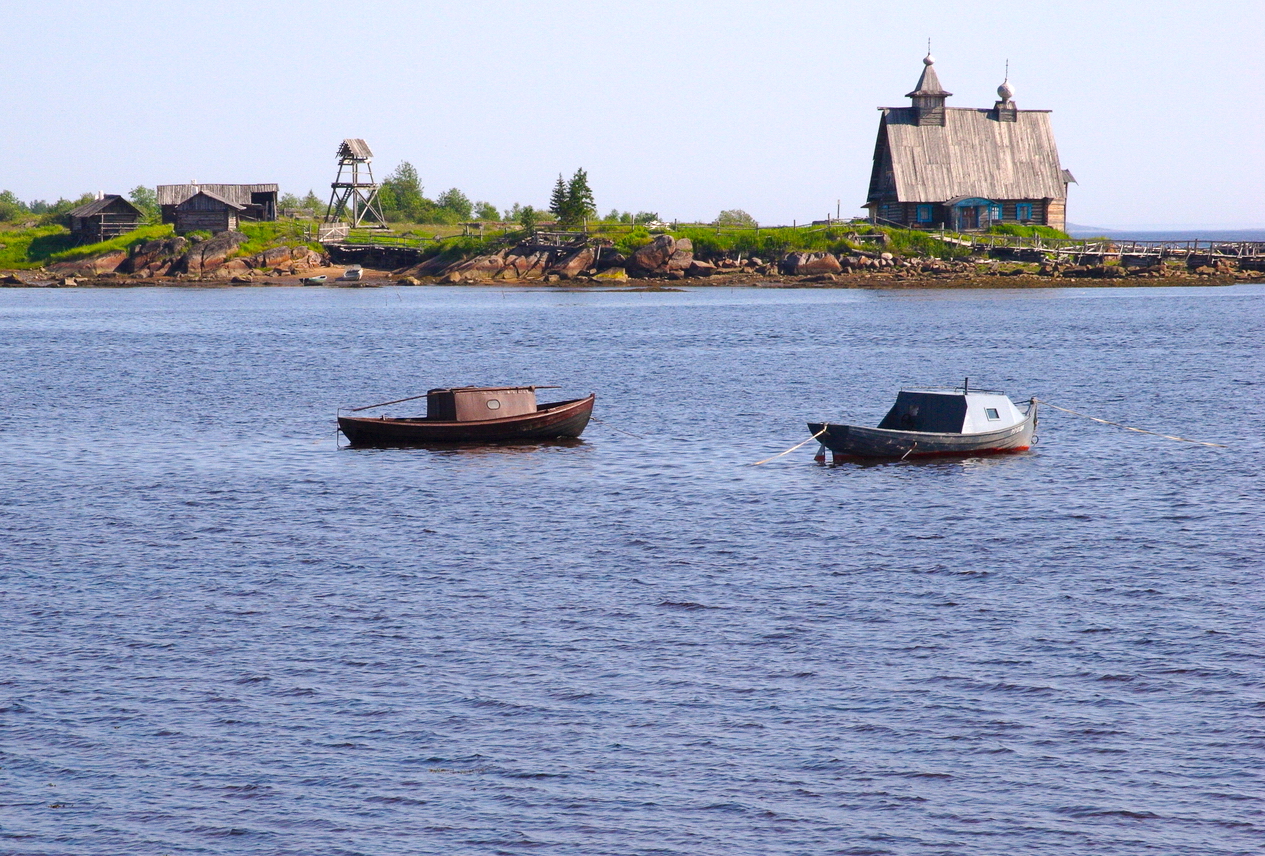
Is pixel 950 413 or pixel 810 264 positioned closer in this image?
pixel 950 413

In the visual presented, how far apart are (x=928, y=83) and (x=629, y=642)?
113588mm

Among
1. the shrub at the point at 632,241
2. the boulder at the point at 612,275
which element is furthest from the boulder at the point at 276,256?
the shrub at the point at 632,241

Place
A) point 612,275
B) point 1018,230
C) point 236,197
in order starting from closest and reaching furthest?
point 1018,230, point 612,275, point 236,197

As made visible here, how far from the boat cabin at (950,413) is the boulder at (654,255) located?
90.6 meters

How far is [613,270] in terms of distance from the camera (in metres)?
130

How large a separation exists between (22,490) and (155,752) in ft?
67.1

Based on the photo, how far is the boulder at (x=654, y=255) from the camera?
128 metres

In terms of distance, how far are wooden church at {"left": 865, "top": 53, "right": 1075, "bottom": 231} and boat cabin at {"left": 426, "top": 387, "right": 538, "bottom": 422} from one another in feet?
293

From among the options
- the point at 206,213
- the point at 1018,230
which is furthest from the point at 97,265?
the point at 1018,230

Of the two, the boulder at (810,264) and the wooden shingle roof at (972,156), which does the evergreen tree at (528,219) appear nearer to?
the boulder at (810,264)

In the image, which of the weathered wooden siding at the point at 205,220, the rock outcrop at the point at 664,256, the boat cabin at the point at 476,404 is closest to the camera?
the boat cabin at the point at 476,404

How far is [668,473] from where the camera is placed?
36.7 m

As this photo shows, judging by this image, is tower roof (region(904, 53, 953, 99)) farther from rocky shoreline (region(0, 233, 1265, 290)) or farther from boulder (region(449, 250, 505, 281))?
boulder (region(449, 250, 505, 281))

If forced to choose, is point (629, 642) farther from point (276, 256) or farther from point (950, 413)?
point (276, 256)
